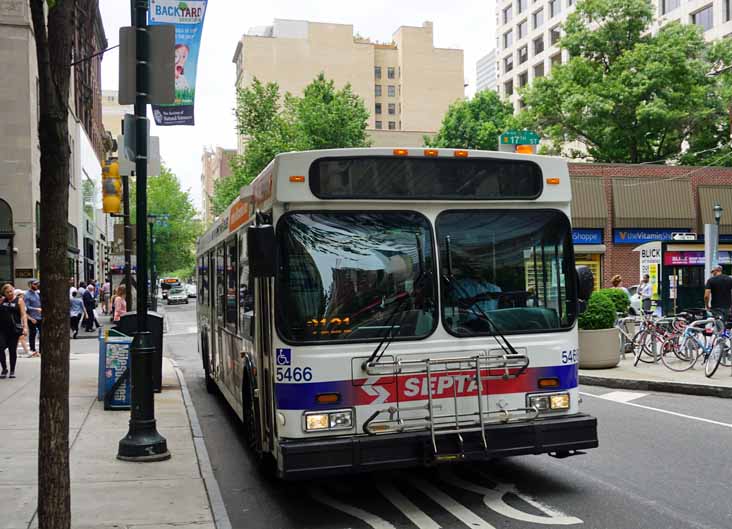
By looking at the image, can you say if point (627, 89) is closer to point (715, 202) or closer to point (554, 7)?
point (715, 202)

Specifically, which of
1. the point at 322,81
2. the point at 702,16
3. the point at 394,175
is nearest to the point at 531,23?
the point at 702,16

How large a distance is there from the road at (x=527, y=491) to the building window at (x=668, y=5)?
55.3 meters

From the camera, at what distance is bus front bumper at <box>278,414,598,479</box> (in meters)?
5.86

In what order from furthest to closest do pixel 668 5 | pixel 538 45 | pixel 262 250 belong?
pixel 538 45 < pixel 668 5 < pixel 262 250

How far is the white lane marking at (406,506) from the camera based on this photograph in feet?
19.6

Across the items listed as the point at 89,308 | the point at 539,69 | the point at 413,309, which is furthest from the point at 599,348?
the point at 539,69

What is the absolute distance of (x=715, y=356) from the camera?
45.9ft

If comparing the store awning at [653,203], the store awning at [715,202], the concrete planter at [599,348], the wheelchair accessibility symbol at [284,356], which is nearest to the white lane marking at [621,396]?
the concrete planter at [599,348]

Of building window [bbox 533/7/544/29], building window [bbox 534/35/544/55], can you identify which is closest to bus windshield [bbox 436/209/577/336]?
building window [bbox 534/35/544/55]

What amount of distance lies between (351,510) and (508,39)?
3181 inches

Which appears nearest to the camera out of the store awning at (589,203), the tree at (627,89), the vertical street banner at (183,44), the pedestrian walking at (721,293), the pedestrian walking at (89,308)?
the pedestrian walking at (721,293)

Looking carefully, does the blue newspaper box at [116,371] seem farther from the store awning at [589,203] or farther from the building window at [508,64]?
the building window at [508,64]

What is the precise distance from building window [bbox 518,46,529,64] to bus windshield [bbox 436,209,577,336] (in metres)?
74.5

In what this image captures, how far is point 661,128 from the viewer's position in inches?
1563
